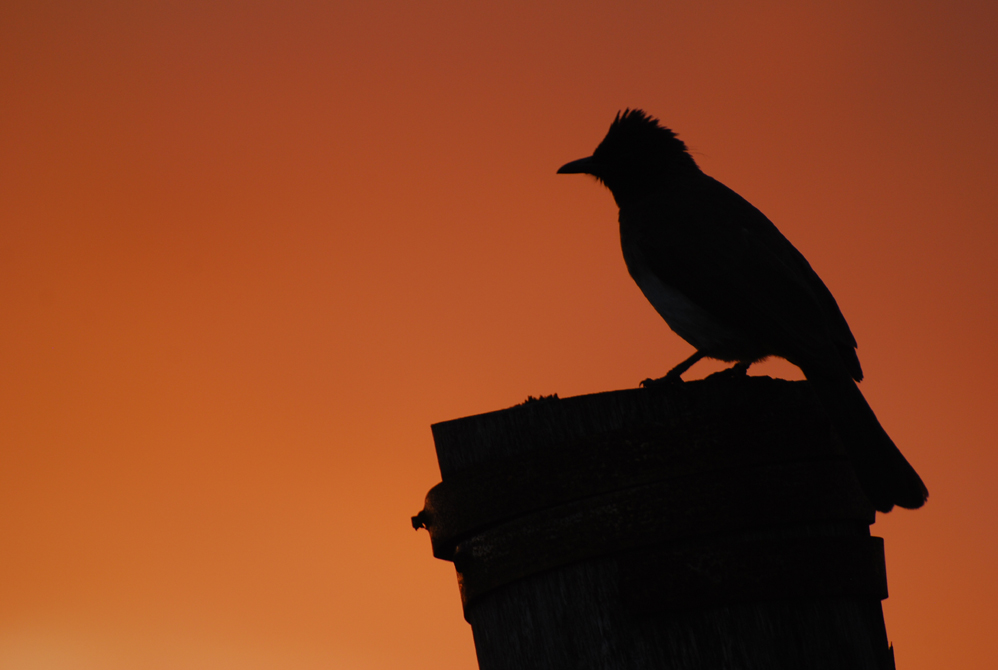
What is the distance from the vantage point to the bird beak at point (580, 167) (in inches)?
231

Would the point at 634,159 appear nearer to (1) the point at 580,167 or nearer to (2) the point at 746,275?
(1) the point at 580,167

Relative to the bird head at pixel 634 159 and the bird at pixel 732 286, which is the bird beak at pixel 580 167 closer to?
the bird head at pixel 634 159

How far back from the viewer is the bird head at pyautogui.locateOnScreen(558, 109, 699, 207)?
18.5 ft

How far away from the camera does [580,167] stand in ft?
19.4

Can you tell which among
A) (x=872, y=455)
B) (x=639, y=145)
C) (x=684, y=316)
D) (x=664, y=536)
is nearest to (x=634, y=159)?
(x=639, y=145)

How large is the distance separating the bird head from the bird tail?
3.27 m

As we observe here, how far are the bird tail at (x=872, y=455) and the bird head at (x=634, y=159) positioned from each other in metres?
3.27

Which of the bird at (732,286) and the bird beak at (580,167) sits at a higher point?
the bird beak at (580,167)

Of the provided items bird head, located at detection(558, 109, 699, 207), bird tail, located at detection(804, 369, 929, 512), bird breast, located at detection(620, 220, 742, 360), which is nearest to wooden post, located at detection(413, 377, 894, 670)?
bird tail, located at detection(804, 369, 929, 512)

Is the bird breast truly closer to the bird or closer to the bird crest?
the bird

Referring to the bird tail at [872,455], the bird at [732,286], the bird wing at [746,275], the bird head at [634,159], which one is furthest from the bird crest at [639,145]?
the bird tail at [872,455]

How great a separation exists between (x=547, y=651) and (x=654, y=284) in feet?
8.70

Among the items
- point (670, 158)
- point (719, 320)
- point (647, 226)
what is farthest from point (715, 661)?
point (670, 158)

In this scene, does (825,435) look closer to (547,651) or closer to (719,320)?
(547,651)
